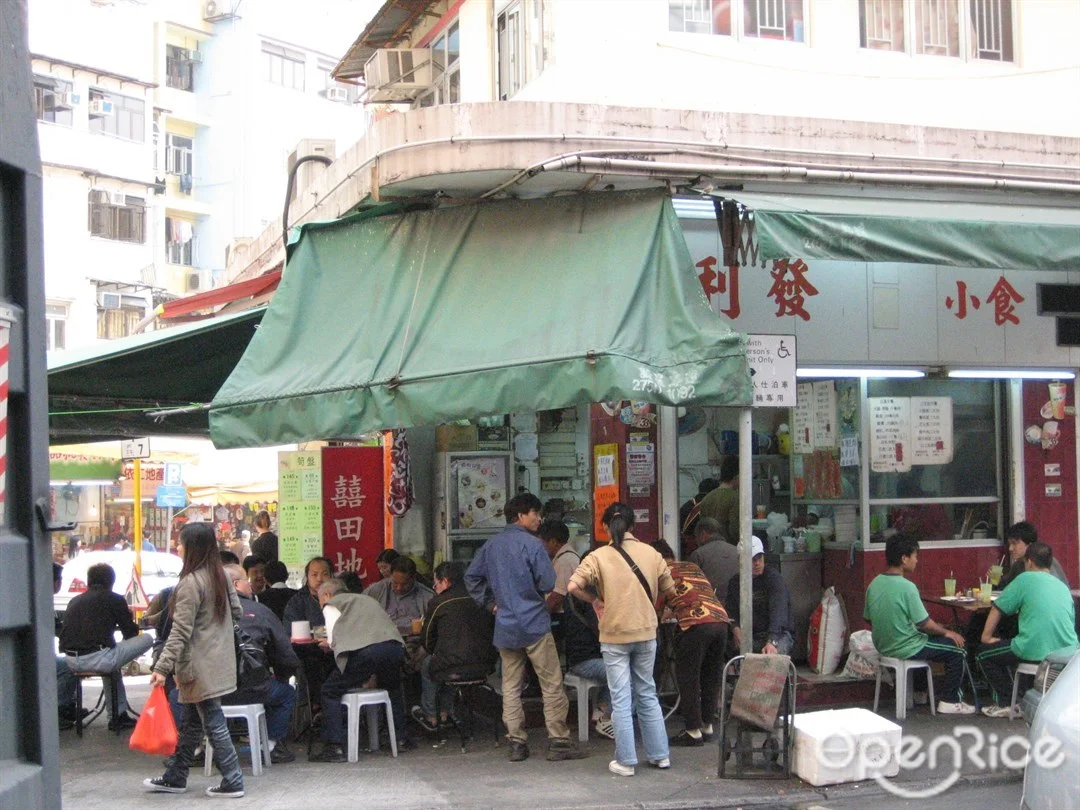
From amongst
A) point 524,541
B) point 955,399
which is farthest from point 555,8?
point 955,399

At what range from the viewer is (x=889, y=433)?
37.0 ft

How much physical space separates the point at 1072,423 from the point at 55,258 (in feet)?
83.3

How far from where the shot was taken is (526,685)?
33.7ft

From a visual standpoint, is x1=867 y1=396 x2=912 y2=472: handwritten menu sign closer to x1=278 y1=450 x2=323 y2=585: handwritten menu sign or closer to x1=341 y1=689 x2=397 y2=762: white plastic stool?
x1=341 y1=689 x2=397 y2=762: white plastic stool

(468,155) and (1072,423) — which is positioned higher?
(468,155)

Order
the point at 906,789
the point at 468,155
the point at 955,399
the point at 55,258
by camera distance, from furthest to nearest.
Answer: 1. the point at 55,258
2. the point at 955,399
3. the point at 468,155
4. the point at 906,789

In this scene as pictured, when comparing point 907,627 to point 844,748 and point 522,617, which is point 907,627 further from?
point 522,617

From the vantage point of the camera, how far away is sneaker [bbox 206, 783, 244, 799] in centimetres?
810

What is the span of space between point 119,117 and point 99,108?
1.00 meters

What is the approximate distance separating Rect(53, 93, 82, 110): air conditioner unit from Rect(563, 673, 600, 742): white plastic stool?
2598 centimetres

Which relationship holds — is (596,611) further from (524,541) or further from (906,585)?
(906,585)

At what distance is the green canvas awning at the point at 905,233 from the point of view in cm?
838

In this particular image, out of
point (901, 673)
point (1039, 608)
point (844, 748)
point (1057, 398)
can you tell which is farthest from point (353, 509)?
point (1057, 398)

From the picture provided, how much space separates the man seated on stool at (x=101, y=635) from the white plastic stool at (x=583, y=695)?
3768mm
